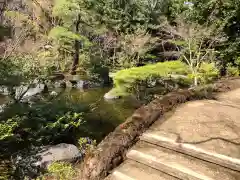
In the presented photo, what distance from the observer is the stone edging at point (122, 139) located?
2352 millimetres

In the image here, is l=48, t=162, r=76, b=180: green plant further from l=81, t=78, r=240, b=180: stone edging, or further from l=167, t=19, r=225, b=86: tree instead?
l=167, t=19, r=225, b=86: tree

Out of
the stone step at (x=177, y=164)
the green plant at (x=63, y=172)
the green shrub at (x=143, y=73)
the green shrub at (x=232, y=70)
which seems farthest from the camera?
the green shrub at (x=232, y=70)

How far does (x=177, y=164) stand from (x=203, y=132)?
62 cm

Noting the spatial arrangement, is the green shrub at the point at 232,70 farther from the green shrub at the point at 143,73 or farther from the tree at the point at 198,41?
the green shrub at the point at 143,73

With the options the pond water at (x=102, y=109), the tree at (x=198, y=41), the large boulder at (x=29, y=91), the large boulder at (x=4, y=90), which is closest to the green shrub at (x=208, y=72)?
the tree at (x=198, y=41)

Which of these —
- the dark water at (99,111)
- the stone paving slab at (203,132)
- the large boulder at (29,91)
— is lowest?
the dark water at (99,111)

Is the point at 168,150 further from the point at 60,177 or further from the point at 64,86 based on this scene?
the point at 64,86

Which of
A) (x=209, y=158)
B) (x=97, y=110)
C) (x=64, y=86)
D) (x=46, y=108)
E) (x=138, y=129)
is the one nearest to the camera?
(x=209, y=158)

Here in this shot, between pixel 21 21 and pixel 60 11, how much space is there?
4.66 m

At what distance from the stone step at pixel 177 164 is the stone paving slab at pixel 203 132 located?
0.07 metres

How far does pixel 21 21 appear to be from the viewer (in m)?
16.5

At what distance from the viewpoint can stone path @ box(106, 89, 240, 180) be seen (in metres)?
2.27

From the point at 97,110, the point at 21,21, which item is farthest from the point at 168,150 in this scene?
the point at 21,21

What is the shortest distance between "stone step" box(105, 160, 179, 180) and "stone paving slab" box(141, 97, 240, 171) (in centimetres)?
37
